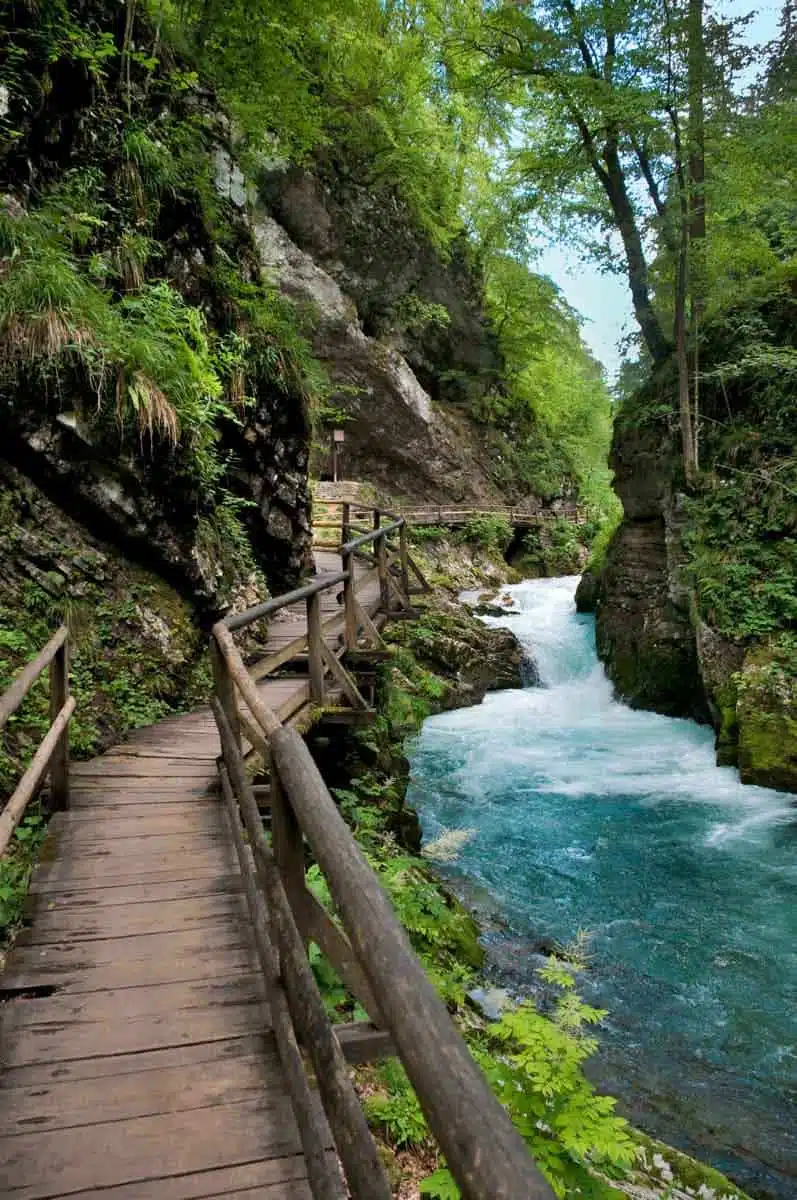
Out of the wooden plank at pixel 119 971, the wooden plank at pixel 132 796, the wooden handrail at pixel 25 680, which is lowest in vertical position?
the wooden plank at pixel 119 971

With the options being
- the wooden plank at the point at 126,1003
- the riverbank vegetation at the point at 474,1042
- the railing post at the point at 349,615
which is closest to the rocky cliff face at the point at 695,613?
the riverbank vegetation at the point at 474,1042

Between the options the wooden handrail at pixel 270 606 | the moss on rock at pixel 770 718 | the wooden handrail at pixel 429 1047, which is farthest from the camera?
the moss on rock at pixel 770 718

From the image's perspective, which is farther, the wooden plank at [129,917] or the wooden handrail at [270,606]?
the wooden handrail at [270,606]

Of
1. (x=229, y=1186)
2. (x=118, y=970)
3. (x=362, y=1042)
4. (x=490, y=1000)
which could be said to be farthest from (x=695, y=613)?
(x=229, y=1186)

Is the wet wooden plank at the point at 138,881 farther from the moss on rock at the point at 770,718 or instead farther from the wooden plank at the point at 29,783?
the moss on rock at the point at 770,718

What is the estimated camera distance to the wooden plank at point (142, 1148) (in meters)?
1.95

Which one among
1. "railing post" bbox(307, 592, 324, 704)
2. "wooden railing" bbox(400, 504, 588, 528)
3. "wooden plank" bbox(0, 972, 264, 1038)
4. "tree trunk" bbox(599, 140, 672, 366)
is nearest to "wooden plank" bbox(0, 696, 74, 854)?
"wooden plank" bbox(0, 972, 264, 1038)

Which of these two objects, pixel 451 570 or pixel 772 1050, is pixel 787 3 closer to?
pixel 451 570

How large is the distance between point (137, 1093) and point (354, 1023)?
1.03m

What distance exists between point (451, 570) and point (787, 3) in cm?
1563

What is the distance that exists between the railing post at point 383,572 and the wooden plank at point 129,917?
6790 mm

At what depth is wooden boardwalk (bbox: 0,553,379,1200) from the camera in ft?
6.55

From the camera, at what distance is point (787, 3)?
13359 millimetres

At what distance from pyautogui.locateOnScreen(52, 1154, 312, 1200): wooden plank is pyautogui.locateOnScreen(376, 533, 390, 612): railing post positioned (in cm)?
826
